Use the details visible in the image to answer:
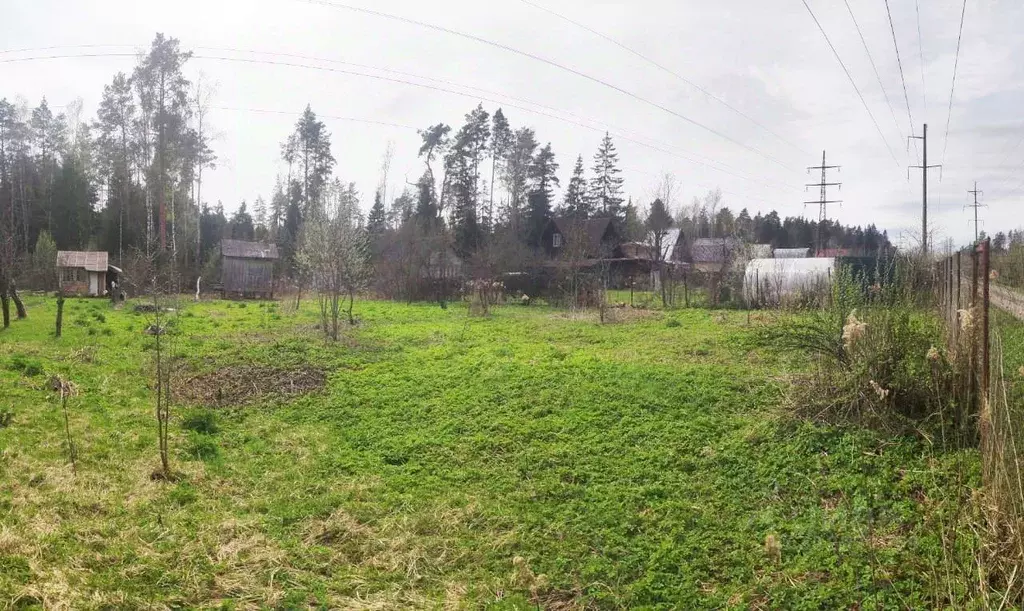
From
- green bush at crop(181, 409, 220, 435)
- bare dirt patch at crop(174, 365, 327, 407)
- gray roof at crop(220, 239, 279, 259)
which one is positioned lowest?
green bush at crop(181, 409, 220, 435)

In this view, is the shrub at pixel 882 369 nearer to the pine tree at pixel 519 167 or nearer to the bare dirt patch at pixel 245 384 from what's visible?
the bare dirt patch at pixel 245 384

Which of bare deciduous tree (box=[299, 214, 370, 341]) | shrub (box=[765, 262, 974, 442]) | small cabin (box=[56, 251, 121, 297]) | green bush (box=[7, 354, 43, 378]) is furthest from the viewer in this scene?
small cabin (box=[56, 251, 121, 297])

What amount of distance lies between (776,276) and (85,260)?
28.3 metres

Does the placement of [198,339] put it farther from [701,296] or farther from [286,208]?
[286,208]

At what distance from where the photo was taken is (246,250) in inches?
1287

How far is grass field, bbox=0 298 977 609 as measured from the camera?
3682mm

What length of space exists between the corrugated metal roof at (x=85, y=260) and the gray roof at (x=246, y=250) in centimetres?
502

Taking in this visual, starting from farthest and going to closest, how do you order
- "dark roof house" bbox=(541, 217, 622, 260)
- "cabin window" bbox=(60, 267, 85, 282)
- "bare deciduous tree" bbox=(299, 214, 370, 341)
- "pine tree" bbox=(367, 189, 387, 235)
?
"pine tree" bbox=(367, 189, 387, 235) → "dark roof house" bbox=(541, 217, 622, 260) → "cabin window" bbox=(60, 267, 85, 282) → "bare deciduous tree" bbox=(299, 214, 370, 341)

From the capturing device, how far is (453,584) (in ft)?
12.7

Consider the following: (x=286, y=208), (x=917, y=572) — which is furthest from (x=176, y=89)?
(x=917, y=572)

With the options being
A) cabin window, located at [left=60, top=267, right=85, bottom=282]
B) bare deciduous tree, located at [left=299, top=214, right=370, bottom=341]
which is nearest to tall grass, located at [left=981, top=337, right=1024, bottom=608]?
bare deciduous tree, located at [left=299, top=214, right=370, bottom=341]

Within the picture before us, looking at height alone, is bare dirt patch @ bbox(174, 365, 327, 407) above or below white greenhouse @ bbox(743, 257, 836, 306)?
below

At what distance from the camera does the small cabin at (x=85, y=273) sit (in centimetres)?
2944

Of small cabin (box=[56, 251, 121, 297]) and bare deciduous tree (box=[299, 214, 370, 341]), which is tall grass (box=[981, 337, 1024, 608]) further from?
small cabin (box=[56, 251, 121, 297])
